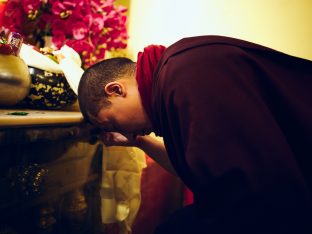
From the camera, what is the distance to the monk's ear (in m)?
0.77

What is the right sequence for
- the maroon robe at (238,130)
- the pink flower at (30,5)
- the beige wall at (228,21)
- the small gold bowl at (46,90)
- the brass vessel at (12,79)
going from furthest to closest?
the beige wall at (228,21), the pink flower at (30,5), the small gold bowl at (46,90), the brass vessel at (12,79), the maroon robe at (238,130)

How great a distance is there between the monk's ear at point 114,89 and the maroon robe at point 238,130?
0.45 feet

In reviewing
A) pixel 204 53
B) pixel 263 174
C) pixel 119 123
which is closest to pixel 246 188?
pixel 263 174

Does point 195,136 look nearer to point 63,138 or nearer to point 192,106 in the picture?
point 192,106

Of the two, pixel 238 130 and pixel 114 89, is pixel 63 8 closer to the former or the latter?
pixel 114 89

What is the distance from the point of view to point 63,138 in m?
0.77

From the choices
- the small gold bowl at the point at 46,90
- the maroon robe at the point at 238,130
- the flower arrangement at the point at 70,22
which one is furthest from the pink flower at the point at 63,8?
the maroon robe at the point at 238,130

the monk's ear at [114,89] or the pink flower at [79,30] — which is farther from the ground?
the pink flower at [79,30]

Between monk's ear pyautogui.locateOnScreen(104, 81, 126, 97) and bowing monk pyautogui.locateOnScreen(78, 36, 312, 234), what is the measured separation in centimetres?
5

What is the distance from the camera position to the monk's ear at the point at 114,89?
767mm

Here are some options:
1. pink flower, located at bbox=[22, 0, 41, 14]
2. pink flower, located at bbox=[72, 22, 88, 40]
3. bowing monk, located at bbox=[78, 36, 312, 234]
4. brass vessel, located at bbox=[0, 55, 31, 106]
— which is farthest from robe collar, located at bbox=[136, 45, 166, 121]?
pink flower, located at bbox=[22, 0, 41, 14]

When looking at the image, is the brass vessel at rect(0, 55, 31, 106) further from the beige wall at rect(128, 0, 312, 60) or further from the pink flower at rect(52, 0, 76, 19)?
the beige wall at rect(128, 0, 312, 60)

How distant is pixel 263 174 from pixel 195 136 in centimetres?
15

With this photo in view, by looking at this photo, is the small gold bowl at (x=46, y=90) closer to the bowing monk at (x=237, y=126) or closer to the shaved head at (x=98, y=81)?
the shaved head at (x=98, y=81)
